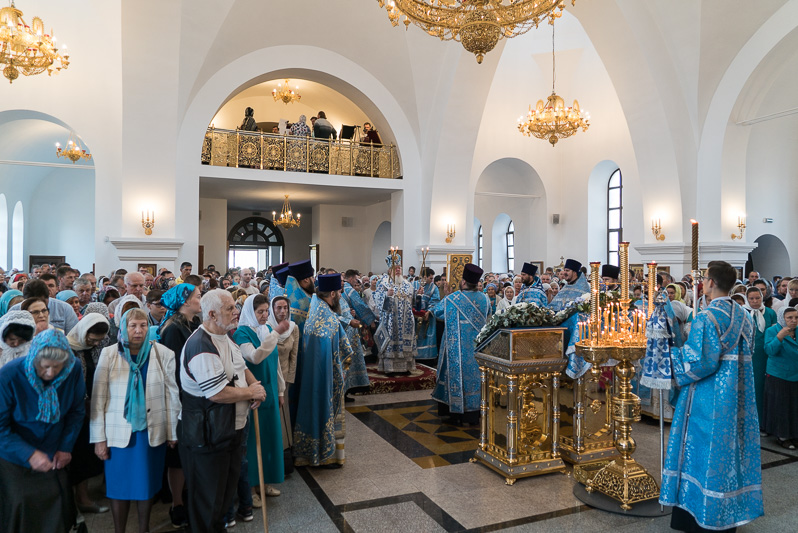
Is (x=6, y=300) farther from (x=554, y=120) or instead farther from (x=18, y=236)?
(x=18, y=236)

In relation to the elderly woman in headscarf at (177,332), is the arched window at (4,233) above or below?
above

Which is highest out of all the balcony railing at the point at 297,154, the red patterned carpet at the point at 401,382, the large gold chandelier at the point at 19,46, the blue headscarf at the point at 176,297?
the large gold chandelier at the point at 19,46

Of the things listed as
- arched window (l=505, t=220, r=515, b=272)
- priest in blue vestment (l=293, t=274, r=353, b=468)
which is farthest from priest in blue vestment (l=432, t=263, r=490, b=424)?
arched window (l=505, t=220, r=515, b=272)

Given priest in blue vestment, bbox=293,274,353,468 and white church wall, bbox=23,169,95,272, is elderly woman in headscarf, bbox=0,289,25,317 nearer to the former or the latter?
priest in blue vestment, bbox=293,274,353,468

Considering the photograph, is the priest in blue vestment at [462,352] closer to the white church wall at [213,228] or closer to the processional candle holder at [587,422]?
the processional candle holder at [587,422]

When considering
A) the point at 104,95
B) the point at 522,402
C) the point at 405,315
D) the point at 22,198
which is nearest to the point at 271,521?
the point at 522,402

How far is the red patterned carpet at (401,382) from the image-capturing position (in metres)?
7.85

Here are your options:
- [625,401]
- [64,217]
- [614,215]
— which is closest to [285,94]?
[64,217]

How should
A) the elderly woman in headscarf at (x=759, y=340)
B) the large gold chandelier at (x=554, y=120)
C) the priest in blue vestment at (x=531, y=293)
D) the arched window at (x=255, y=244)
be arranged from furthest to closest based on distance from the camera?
the arched window at (x=255, y=244), the large gold chandelier at (x=554, y=120), the priest in blue vestment at (x=531, y=293), the elderly woman in headscarf at (x=759, y=340)

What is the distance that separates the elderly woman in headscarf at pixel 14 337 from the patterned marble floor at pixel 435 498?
1.40m

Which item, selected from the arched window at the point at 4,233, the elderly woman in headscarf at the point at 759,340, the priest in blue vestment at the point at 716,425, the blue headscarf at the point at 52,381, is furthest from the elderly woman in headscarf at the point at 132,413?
the arched window at the point at 4,233

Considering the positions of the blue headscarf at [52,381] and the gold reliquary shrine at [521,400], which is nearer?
the blue headscarf at [52,381]

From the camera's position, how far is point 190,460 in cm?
325

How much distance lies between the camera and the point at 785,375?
18.2ft
